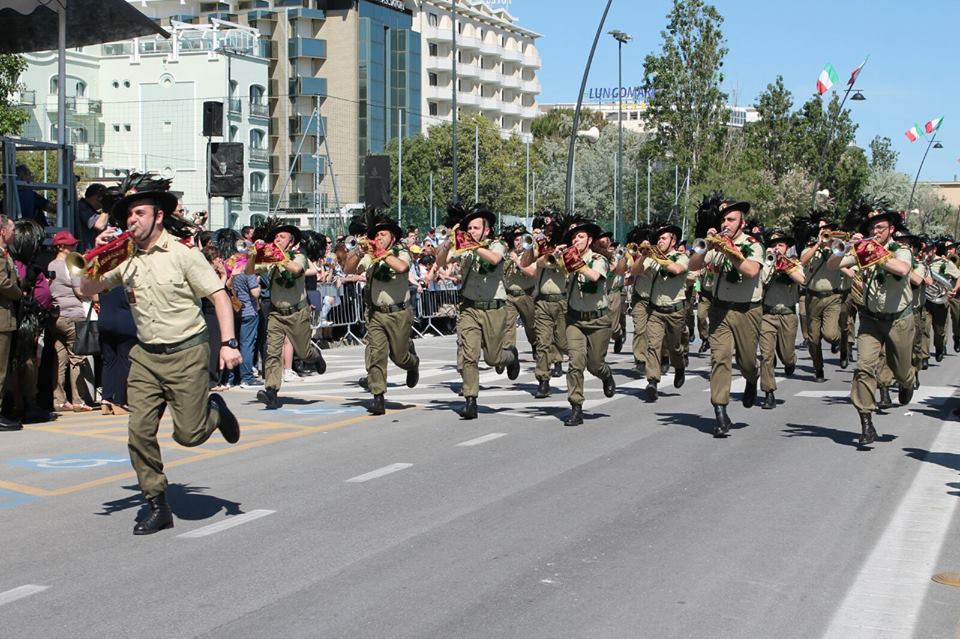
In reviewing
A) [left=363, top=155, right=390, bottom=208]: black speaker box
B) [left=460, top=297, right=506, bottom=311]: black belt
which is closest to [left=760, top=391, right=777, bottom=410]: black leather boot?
[left=460, top=297, right=506, bottom=311]: black belt

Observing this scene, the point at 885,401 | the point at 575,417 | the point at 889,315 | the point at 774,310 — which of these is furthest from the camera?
the point at 774,310

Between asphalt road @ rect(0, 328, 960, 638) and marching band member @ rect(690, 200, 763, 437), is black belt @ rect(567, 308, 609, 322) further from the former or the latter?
marching band member @ rect(690, 200, 763, 437)

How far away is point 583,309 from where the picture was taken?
43.9ft

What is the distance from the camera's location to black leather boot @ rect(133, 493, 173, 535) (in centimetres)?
804

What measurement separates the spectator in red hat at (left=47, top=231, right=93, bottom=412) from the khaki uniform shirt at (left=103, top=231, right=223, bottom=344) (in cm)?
572

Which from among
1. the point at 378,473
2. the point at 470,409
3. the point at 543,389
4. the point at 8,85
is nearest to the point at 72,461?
the point at 378,473

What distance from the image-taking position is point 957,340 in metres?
24.5

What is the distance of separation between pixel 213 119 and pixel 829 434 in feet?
47.0

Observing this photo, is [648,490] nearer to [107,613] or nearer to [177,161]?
[107,613]

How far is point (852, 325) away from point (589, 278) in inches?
375

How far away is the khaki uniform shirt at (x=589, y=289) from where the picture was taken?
1326 centimetres

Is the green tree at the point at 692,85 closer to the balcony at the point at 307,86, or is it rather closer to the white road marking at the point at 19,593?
the balcony at the point at 307,86

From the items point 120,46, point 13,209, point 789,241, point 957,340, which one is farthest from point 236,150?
point 120,46

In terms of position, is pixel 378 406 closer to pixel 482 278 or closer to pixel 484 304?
pixel 484 304
